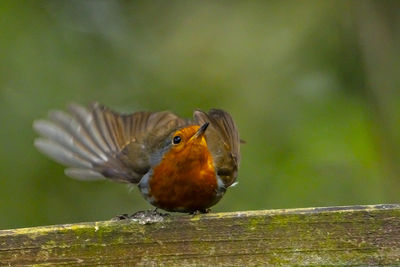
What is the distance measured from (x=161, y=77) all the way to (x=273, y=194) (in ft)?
4.10

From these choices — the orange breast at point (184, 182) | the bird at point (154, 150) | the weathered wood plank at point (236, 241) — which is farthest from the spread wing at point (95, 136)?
the weathered wood plank at point (236, 241)

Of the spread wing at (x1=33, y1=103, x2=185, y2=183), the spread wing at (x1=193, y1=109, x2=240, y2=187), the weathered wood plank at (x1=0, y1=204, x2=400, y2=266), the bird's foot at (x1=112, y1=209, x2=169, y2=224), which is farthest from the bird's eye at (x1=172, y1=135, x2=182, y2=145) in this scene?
the weathered wood plank at (x1=0, y1=204, x2=400, y2=266)

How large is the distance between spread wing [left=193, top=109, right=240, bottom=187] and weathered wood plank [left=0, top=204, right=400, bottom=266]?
1.61 m

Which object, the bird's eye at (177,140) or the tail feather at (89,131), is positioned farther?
the tail feather at (89,131)

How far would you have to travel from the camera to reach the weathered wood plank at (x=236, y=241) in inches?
99.6

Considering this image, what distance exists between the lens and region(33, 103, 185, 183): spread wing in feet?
15.0

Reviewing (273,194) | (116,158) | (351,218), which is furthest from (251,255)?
(273,194)

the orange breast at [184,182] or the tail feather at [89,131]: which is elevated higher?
the tail feather at [89,131]

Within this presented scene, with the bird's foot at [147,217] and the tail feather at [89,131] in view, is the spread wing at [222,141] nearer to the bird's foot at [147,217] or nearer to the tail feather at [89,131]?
the tail feather at [89,131]

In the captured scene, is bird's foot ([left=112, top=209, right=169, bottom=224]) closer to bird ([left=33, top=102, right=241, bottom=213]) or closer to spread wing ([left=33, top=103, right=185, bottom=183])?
bird ([left=33, top=102, right=241, bottom=213])

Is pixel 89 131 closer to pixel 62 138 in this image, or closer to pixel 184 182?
pixel 62 138

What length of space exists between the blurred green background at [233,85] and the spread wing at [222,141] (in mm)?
835

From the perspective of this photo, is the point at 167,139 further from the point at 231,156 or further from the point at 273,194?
the point at 273,194

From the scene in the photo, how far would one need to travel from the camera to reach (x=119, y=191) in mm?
5738
